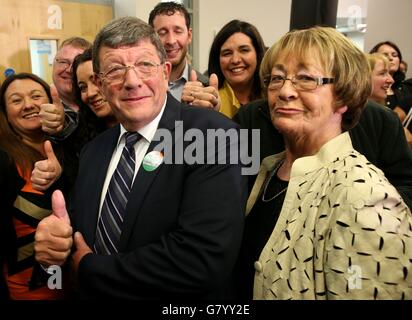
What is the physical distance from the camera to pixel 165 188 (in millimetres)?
1084

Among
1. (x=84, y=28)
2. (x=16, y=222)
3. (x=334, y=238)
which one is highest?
(x=84, y=28)

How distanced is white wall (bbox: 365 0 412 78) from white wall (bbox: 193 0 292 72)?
1328mm

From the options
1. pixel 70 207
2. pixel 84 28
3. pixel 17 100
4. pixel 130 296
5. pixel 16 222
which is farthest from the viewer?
pixel 84 28

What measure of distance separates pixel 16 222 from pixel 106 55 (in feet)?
2.96

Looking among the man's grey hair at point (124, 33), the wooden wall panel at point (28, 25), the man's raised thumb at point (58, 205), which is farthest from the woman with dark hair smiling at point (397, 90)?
the wooden wall panel at point (28, 25)

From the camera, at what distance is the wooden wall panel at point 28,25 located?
3.22 meters

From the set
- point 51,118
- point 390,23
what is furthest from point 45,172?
point 390,23

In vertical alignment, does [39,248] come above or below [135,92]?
below

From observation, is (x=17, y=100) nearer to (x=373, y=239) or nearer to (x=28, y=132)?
(x=28, y=132)

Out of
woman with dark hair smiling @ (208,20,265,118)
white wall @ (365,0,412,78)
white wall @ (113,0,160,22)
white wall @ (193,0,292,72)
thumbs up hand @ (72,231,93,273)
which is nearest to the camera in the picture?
thumbs up hand @ (72,231,93,273)

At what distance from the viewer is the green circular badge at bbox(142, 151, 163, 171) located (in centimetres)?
113

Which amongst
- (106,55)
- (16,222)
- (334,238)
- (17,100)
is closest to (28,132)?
(17,100)

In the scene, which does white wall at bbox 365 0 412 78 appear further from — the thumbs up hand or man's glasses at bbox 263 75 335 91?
the thumbs up hand

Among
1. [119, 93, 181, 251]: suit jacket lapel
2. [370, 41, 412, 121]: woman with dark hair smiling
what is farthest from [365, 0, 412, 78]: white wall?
[119, 93, 181, 251]: suit jacket lapel
